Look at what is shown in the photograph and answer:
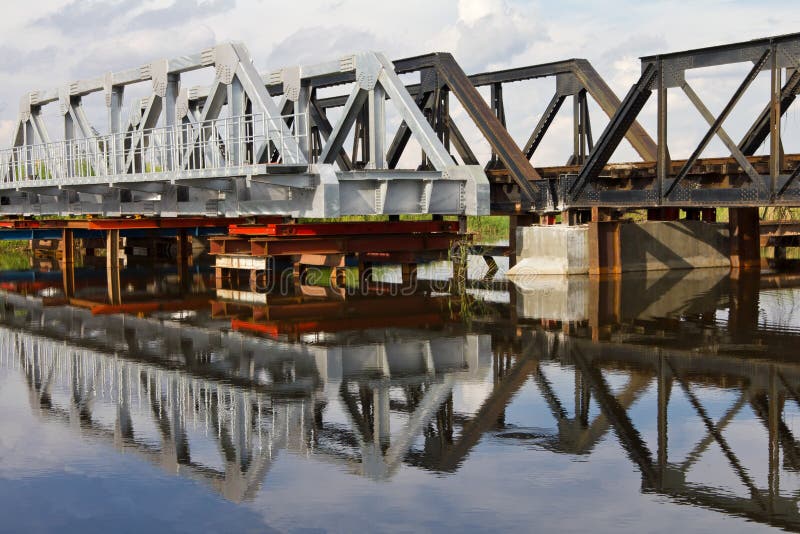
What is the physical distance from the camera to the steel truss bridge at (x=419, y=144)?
1958 centimetres

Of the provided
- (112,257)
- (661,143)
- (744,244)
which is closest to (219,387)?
(661,143)

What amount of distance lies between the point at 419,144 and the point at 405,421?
14.0 meters

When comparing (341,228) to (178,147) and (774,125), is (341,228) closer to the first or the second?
(178,147)

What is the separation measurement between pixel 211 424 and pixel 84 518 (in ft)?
7.83

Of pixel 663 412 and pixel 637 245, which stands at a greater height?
pixel 637 245

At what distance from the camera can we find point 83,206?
2953cm

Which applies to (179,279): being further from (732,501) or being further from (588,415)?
(732,501)

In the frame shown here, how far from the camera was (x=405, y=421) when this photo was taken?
8945mm

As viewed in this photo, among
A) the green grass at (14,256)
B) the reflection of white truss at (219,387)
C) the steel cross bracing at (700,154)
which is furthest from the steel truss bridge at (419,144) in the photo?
the reflection of white truss at (219,387)

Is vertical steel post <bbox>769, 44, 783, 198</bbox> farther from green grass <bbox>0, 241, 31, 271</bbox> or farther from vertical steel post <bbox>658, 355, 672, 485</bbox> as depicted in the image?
green grass <bbox>0, 241, 31, 271</bbox>

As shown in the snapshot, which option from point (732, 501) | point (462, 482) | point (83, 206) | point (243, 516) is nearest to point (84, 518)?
point (243, 516)

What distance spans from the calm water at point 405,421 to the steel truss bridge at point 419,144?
4.27 m

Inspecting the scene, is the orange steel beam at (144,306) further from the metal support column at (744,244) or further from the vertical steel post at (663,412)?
the metal support column at (744,244)

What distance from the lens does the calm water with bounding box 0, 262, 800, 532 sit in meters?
6.63
